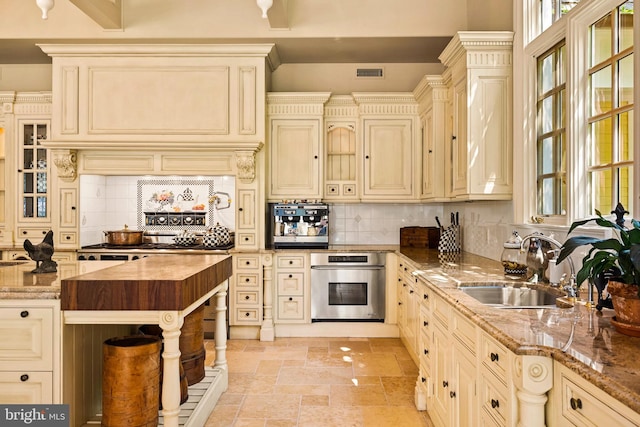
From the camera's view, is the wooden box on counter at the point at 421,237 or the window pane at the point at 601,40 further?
the wooden box on counter at the point at 421,237

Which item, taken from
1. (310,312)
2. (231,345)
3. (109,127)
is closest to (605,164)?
(310,312)

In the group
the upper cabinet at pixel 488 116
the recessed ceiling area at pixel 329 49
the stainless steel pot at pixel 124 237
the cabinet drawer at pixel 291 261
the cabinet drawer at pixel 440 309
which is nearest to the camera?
the cabinet drawer at pixel 440 309

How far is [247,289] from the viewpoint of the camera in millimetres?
4777

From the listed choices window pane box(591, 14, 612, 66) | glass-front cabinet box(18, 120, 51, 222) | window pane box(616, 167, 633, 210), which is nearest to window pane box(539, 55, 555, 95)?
window pane box(591, 14, 612, 66)

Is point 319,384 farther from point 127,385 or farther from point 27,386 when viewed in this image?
point 27,386

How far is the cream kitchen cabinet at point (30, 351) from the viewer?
231cm

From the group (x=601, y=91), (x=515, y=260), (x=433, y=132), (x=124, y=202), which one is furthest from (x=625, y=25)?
(x=124, y=202)

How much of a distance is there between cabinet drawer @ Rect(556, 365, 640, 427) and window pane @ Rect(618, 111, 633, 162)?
147cm

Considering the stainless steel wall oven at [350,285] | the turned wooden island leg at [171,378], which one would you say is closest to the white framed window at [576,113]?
the stainless steel wall oven at [350,285]

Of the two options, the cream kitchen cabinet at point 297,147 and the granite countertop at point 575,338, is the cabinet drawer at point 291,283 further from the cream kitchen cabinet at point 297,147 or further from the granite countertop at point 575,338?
the granite countertop at point 575,338

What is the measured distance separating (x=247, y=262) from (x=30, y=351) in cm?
257

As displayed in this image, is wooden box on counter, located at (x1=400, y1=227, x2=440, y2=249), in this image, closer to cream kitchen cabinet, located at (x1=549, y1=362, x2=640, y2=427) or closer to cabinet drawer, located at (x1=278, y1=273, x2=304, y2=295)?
cabinet drawer, located at (x1=278, y1=273, x2=304, y2=295)

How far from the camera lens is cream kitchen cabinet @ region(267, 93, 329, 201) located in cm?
507

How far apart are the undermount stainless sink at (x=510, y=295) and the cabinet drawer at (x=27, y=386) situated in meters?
2.16
